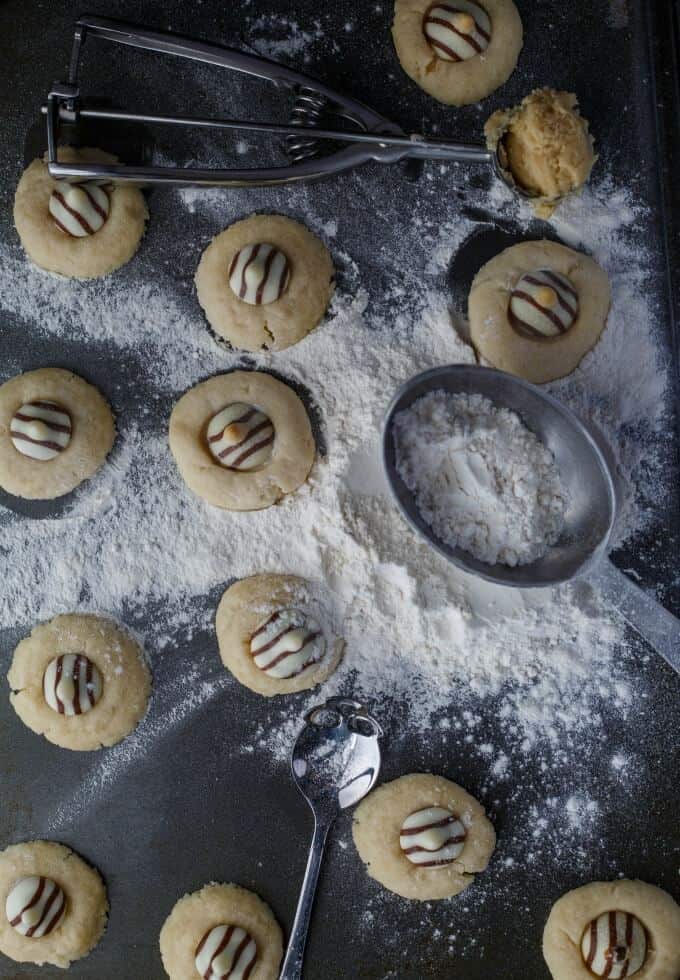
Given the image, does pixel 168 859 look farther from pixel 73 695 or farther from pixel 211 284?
pixel 211 284

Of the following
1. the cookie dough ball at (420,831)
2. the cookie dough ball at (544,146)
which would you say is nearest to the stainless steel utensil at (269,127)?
the cookie dough ball at (544,146)

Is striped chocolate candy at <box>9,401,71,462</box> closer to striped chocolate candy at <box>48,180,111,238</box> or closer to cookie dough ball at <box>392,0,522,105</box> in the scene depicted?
striped chocolate candy at <box>48,180,111,238</box>

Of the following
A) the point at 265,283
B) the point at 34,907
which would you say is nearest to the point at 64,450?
the point at 265,283

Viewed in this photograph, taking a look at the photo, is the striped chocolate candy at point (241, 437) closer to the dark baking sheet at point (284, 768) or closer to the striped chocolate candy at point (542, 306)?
the dark baking sheet at point (284, 768)

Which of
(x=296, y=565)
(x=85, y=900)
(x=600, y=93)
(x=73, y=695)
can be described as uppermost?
(x=600, y=93)

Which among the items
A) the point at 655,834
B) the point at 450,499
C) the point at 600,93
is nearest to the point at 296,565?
the point at 450,499

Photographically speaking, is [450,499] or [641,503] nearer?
[450,499]

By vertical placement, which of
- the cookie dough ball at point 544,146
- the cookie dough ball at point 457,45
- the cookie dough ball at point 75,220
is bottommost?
the cookie dough ball at point 75,220
